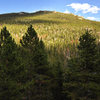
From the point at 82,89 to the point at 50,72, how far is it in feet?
30.4

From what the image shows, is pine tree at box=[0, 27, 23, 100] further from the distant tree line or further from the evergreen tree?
the evergreen tree

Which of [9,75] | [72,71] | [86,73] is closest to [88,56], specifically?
[86,73]

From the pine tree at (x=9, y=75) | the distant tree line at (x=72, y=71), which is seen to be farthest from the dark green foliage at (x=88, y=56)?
the pine tree at (x=9, y=75)

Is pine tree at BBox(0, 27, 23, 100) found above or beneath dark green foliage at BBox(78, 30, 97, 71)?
beneath

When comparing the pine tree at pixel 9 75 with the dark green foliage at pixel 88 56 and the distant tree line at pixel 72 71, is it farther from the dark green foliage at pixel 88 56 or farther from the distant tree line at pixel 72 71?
the dark green foliage at pixel 88 56

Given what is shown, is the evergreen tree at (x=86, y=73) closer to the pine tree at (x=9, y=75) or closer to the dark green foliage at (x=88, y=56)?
the dark green foliage at (x=88, y=56)

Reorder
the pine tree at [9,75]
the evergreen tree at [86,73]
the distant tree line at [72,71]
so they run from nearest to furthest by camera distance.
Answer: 1. the evergreen tree at [86,73]
2. the distant tree line at [72,71]
3. the pine tree at [9,75]

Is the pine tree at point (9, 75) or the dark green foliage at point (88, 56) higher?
the dark green foliage at point (88, 56)

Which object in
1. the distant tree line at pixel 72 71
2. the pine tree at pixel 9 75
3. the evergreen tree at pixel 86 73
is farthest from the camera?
the pine tree at pixel 9 75

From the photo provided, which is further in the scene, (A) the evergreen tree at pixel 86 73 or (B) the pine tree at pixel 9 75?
(B) the pine tree at pixel 9 75

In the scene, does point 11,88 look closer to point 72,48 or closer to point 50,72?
point 50,72

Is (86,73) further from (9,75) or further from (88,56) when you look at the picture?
(9,75)

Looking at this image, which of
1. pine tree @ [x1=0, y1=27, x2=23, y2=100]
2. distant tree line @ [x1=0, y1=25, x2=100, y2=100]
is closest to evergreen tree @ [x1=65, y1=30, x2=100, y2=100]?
distant tree line @ [x1=0, y1=25, x2=100, y2=100]

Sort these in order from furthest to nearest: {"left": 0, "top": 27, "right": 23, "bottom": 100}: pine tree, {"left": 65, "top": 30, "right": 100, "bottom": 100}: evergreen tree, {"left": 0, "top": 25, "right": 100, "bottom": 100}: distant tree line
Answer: {"left": 0, "top": 27, "right": 23, "bottom": 100}: pine tree → {"left": 0, "top": 25, "right": 100, "bottom": 100}: distant tree line → {"left": 65, "top": 30, "right": 100, "bottom": 100}: evergreen tree
